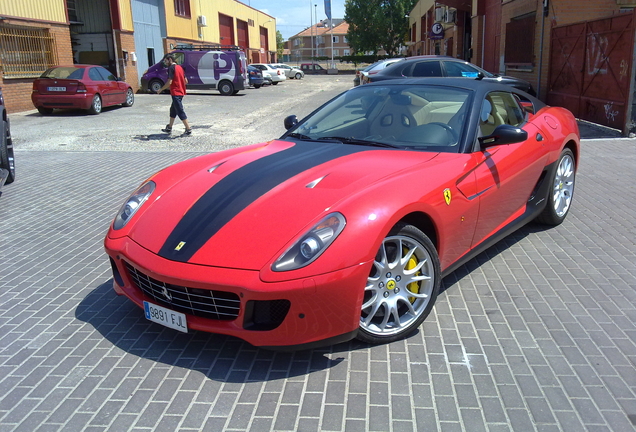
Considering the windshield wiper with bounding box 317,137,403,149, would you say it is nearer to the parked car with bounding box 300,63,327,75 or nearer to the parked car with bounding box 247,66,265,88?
the parked car with bounding box 247,66,265,88

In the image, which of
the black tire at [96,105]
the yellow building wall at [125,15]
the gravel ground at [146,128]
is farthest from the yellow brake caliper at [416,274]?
the yellow building wall at [125,15]

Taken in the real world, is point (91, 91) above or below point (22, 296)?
above

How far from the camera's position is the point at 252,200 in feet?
10.7

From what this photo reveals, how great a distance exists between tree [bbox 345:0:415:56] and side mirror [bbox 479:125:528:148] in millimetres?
78148

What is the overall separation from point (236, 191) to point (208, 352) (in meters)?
0.97

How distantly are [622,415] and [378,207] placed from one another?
1515mm

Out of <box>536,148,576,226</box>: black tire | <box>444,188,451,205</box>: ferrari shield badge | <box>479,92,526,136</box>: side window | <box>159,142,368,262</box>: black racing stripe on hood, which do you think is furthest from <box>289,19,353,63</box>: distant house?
<box>444,188,451,205</box>: ferrari shield badge

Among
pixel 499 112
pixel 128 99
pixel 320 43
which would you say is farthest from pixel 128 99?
pixel 320 43

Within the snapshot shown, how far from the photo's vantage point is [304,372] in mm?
2975

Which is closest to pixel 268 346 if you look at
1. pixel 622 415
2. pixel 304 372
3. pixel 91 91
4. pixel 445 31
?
pixel 304 372

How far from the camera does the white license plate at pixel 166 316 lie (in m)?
2.99

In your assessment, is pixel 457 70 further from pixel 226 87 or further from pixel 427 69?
pixel 226 87

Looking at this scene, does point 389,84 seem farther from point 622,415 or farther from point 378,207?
point 622,415

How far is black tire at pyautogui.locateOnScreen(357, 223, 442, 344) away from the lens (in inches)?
121
